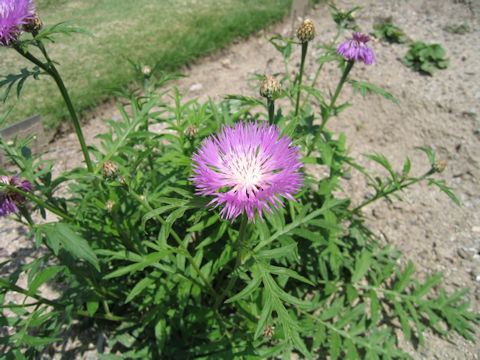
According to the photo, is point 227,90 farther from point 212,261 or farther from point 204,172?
point 204,172

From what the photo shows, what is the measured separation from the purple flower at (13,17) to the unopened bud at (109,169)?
2.32ft

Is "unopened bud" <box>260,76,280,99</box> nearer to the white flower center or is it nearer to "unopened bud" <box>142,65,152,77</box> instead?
the white flower center

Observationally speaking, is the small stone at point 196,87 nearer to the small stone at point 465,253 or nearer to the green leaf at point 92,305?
the green leaf at point 92,305

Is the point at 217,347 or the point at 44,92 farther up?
the point at 44,92

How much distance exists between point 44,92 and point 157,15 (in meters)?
2.94

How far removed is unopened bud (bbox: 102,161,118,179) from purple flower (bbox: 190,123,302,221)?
48 centimetres

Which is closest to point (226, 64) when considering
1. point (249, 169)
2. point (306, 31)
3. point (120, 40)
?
point (120, 40)

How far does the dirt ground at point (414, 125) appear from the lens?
123 inches

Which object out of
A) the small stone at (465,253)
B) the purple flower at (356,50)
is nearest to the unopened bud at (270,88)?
the purple flower at (356,50)

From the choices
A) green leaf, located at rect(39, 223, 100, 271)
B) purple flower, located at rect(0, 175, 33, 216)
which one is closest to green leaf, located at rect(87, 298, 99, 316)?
green leaf, located at rect(39, 223, 100, 271)

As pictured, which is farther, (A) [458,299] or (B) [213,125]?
(A) [458,299]

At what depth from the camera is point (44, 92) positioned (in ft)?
15.5

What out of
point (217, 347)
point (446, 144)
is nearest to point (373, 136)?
point (446, 144)

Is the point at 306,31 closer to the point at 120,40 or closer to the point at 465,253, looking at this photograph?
the point at 465,253
